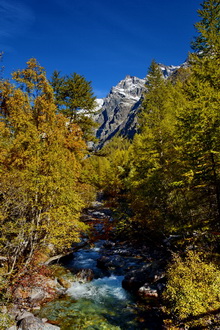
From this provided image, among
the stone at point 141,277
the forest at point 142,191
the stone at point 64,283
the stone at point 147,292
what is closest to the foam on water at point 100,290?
the stone at point 64,283

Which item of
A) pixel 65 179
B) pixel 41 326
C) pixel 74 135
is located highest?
pixel 74 135

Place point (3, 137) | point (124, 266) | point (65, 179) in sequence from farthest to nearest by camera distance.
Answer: point (124, 266) → point (3, 137) → point (65, 179)

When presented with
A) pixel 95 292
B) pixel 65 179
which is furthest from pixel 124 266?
pixel 65 179

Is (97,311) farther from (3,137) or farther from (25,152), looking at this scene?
(3,137)

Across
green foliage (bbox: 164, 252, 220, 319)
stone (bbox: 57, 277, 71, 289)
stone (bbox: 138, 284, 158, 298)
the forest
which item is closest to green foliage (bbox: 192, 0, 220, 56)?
the forest

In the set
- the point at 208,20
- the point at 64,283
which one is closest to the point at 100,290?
the point at 64,283

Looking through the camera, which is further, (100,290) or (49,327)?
(100,290)

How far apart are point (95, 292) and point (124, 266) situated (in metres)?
4.44

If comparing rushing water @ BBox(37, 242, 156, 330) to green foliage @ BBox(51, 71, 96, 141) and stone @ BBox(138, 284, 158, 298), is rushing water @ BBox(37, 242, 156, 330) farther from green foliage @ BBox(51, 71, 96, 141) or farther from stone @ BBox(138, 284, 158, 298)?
green foliage @ BBox(51, 71, 96, 141)

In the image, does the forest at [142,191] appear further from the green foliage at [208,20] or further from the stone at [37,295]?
the stone at [37,295]

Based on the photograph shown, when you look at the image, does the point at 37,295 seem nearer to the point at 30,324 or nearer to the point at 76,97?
the point at 30,324

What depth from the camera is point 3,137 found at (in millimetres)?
13273

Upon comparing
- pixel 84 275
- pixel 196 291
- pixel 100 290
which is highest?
pixel 196 291

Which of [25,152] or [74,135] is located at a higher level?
[74,135]
